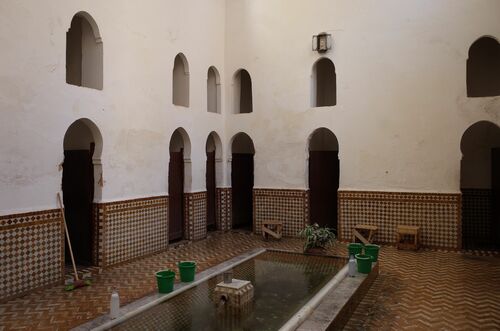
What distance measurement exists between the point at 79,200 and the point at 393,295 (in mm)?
6808

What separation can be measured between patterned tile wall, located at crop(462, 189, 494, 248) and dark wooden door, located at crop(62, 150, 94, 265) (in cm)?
960

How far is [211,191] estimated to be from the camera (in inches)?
507

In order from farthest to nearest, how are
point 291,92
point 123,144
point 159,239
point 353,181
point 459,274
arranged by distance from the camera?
point 291,92
point 353,181
point 159,239
point 123,144
point 459,274

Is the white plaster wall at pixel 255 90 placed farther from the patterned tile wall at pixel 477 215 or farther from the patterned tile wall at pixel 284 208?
the patterned tile wall at pixel 477 215

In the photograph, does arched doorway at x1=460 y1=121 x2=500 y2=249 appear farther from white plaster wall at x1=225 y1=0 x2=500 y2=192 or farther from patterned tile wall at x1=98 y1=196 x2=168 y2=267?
patterned tile wall at x1=98 y1=196 x2=168 y2=267

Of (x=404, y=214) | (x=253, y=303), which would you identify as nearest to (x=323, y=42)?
(x=404, y=214)

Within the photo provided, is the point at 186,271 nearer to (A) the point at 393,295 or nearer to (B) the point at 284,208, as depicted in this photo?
(A) the point at 393,295

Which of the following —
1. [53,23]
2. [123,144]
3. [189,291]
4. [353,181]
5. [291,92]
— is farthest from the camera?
[291,92]

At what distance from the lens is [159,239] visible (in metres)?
9.91

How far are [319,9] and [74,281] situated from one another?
8.97 meters

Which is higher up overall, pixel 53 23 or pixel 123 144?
pixel 53 23

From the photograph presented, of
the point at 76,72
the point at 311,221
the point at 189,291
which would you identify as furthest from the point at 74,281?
the point at 311,221

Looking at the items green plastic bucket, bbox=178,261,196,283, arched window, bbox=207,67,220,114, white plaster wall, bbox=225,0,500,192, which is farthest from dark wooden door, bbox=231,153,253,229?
green plastic bucket, bbox=178,261,196,283

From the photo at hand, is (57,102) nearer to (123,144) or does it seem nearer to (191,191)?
(123,144)
